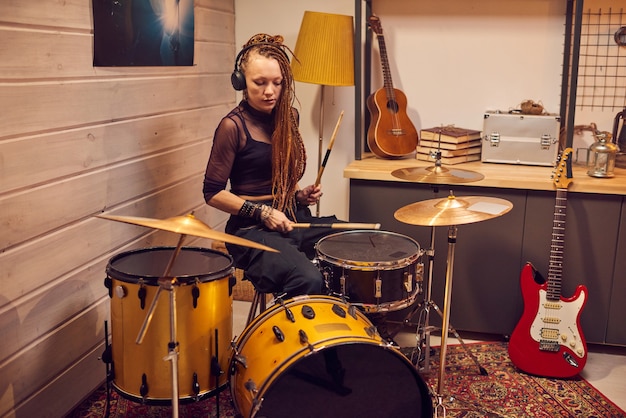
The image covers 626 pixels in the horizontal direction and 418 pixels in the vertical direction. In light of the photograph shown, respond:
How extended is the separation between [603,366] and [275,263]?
151 cm

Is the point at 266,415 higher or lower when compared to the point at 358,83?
lower

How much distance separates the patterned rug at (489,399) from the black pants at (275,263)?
0.48 meters

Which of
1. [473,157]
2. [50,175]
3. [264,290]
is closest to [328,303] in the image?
[264,290]

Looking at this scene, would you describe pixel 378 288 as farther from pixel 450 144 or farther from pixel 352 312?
pixel 450 144

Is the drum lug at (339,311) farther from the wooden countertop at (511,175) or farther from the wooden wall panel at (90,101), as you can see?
the wooden wall panel at (90,101)

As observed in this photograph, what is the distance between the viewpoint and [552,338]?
2.72m

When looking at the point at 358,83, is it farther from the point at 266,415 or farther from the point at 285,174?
the point at 266,415

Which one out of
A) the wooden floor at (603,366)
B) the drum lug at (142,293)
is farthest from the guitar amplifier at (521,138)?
the drum lug at (142,293)

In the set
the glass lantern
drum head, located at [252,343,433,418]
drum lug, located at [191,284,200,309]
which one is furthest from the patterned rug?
the glass lantern

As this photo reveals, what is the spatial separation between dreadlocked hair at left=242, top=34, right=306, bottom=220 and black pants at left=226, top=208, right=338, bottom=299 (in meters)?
0.16

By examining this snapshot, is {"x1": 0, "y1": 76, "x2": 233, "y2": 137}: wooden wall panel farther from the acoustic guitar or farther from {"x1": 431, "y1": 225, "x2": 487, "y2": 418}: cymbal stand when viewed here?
{"x1": 431, "y1": 225, "x2": 487, "y2": 418}: cymbal stand

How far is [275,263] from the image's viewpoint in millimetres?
2363

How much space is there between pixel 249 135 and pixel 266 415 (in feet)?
3.41

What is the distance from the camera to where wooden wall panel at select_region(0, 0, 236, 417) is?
1.98 meters
